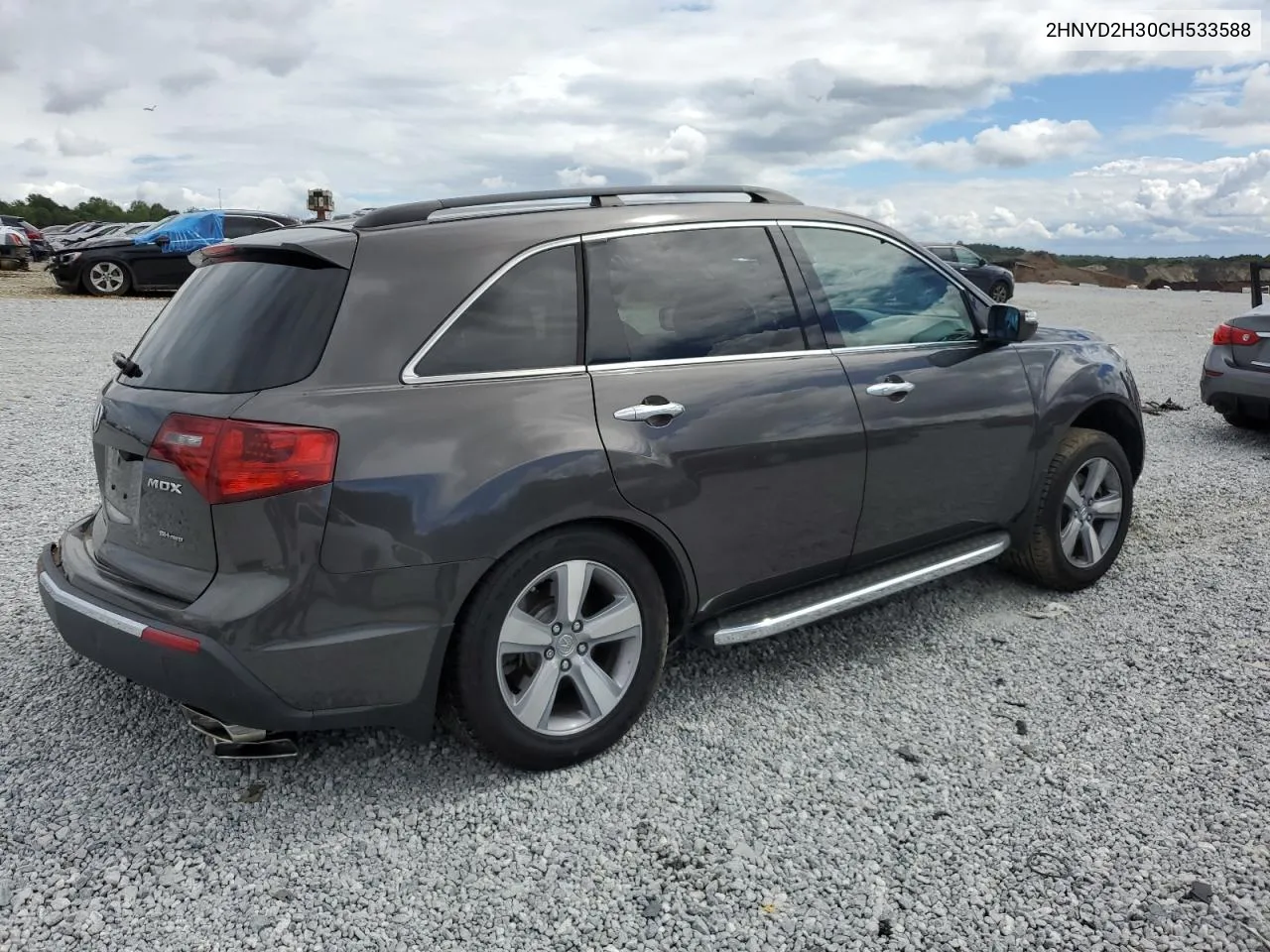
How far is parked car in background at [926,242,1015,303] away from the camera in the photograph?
27.4 m

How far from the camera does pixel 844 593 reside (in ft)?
12.7

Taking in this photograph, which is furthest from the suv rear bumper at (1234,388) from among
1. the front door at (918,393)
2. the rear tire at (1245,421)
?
the front door at (918,393)

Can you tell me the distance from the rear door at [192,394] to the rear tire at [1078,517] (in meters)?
3.29

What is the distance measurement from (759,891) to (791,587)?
4.40 feet

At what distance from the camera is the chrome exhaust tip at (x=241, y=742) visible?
9.95 feet

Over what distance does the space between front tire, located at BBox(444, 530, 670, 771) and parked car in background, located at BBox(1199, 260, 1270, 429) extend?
270 inches

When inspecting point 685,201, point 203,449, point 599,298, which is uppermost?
point 685,201

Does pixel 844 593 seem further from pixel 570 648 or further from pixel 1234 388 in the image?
A: pixel 1234 388

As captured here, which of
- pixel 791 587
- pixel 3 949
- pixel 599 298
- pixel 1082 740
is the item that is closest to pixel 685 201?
pixel 599 298

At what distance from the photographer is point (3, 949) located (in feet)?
8.15

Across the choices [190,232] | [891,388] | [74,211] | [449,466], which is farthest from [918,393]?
[74,211]

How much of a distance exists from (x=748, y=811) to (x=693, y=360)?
56.9 inches

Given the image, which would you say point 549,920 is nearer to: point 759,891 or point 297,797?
point 759,891

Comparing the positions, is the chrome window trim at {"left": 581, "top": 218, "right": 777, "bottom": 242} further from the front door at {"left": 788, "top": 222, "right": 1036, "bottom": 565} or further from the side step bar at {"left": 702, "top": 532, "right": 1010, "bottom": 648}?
the side step bar at {"left": 702, "top": 532, "right": 1010, "bottom": 648}
